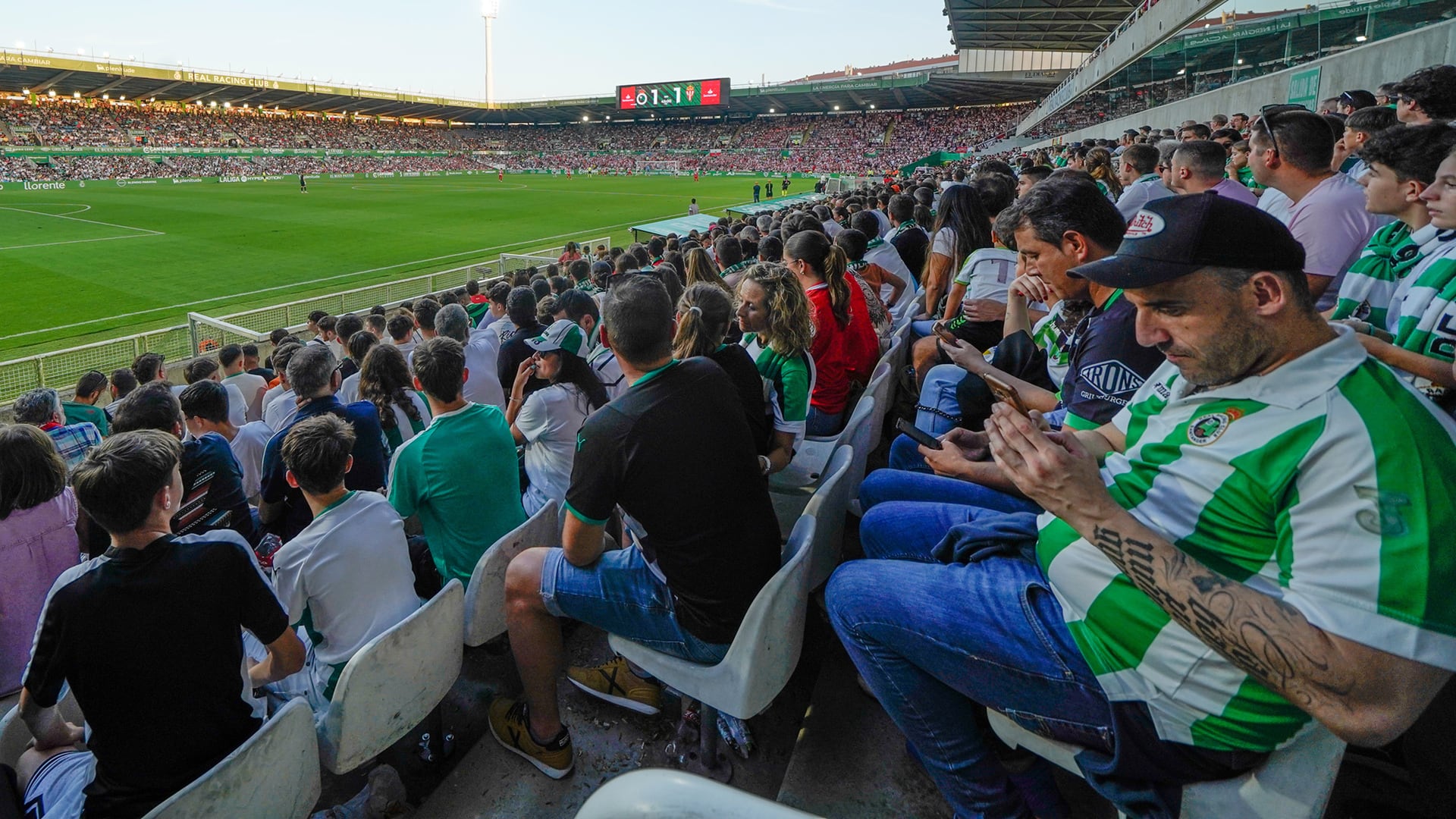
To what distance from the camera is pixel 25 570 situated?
2908 millimetres

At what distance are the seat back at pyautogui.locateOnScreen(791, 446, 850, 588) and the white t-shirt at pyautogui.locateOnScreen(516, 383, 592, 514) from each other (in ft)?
4.58

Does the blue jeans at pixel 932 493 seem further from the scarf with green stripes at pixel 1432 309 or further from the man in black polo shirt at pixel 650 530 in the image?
the scarf with green stripes at pixel 1432 309

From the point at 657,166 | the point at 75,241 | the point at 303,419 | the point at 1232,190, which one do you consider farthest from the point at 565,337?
the point at 657,166

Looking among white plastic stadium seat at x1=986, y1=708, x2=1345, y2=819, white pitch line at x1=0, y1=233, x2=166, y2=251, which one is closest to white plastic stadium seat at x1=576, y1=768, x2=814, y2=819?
white plastic stadium seat at x1=986, y1=708, x2=1345, y2=819

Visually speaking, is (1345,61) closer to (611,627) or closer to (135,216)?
(611,627)

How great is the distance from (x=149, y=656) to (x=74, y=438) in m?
3.17

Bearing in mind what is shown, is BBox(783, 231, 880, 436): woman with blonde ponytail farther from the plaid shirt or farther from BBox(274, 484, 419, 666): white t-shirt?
the plaid shirt

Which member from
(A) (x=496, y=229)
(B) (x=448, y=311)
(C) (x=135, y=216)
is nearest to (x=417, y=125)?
(C) (x=135, y=216)

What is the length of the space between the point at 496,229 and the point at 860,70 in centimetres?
11304

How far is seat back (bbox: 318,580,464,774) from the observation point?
2133 millimetres

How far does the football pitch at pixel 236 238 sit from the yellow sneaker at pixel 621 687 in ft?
47.1

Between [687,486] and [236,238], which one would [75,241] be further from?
[687,486]

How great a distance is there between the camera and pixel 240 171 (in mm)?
52062

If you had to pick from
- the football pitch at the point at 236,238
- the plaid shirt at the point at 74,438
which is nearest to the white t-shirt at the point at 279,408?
the plaid shirt at the point at 74,438
